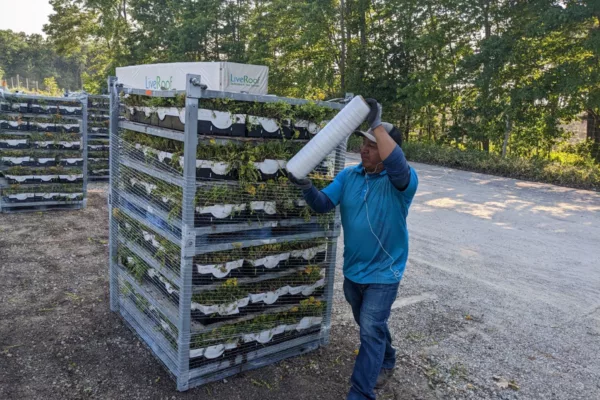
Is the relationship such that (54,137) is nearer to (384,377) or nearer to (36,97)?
(36,97)

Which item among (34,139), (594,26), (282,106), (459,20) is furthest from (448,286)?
(459,20)

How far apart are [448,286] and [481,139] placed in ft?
49.7

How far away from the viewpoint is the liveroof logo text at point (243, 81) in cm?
1452

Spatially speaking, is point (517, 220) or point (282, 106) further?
point (517, 220)

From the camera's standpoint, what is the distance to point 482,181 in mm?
14555

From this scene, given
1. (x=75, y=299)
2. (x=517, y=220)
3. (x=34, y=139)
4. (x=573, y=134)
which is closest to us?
(x=75, y=299)

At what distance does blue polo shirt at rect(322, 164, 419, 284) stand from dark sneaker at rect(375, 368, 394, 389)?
0.96m

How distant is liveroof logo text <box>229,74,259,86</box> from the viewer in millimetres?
14522

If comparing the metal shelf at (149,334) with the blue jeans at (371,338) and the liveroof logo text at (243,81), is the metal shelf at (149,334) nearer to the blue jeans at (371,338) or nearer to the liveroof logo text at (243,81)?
the blue jeans at (371,338)

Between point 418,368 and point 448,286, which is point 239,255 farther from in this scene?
point 448,286

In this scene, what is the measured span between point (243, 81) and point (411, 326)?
11970 millimetres

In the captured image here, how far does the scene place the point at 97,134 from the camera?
11.4 m

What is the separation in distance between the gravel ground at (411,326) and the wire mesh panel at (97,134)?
11.2 ft

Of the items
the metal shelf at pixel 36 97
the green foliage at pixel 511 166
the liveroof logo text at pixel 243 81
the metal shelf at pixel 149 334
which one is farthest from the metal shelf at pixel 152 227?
the green foliage at pixel 511 166
